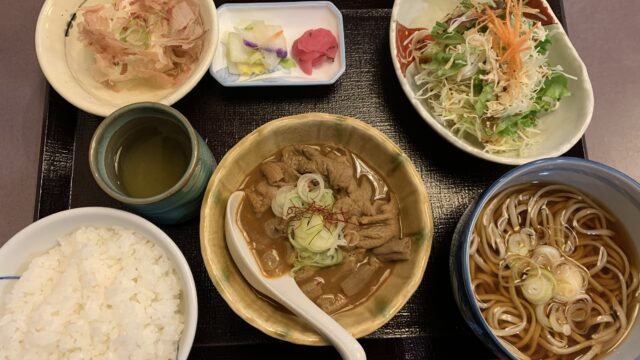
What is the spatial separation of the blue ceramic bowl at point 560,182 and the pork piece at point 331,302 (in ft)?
1.25

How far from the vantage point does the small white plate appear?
181 cm

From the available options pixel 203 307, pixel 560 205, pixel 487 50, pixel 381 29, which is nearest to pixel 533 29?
pixel 487 50

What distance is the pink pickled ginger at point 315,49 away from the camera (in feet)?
6.04

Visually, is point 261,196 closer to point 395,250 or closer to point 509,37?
point 395,250

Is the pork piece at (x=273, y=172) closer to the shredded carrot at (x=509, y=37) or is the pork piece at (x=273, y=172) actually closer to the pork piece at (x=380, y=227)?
the pork piece at (x=380, y=227)

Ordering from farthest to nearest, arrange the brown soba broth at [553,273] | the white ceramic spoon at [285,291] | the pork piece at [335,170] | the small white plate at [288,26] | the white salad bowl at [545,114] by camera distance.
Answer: the small white plate at [288,26] → the white salad bowl at [545,114] → the pork piece at [335,170] → the brown soba broth at [553,273] → the white ceramic spoon at [285,291]

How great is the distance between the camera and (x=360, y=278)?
150 cm

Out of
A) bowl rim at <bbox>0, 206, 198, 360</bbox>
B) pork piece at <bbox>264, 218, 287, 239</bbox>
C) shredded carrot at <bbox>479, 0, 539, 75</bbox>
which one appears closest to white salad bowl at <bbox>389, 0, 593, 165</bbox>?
shredded carrot at <bbox>479, 0, 539, 75</bbox>

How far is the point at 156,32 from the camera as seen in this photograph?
1.80 metres

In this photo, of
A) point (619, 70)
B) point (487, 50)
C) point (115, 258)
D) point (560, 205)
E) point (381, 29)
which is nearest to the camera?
point (115, 258)

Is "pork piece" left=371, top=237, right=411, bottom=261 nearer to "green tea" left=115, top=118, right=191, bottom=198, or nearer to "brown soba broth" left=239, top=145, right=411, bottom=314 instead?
"brown soba broth" left=239, top=145, right=411, bottom=314

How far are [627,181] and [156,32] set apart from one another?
5.95 ft

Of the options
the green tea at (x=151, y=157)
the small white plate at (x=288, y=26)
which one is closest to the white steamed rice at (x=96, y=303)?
the green tea at (x=151, y=157)

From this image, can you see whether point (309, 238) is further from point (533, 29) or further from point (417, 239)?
point (533, 29)
